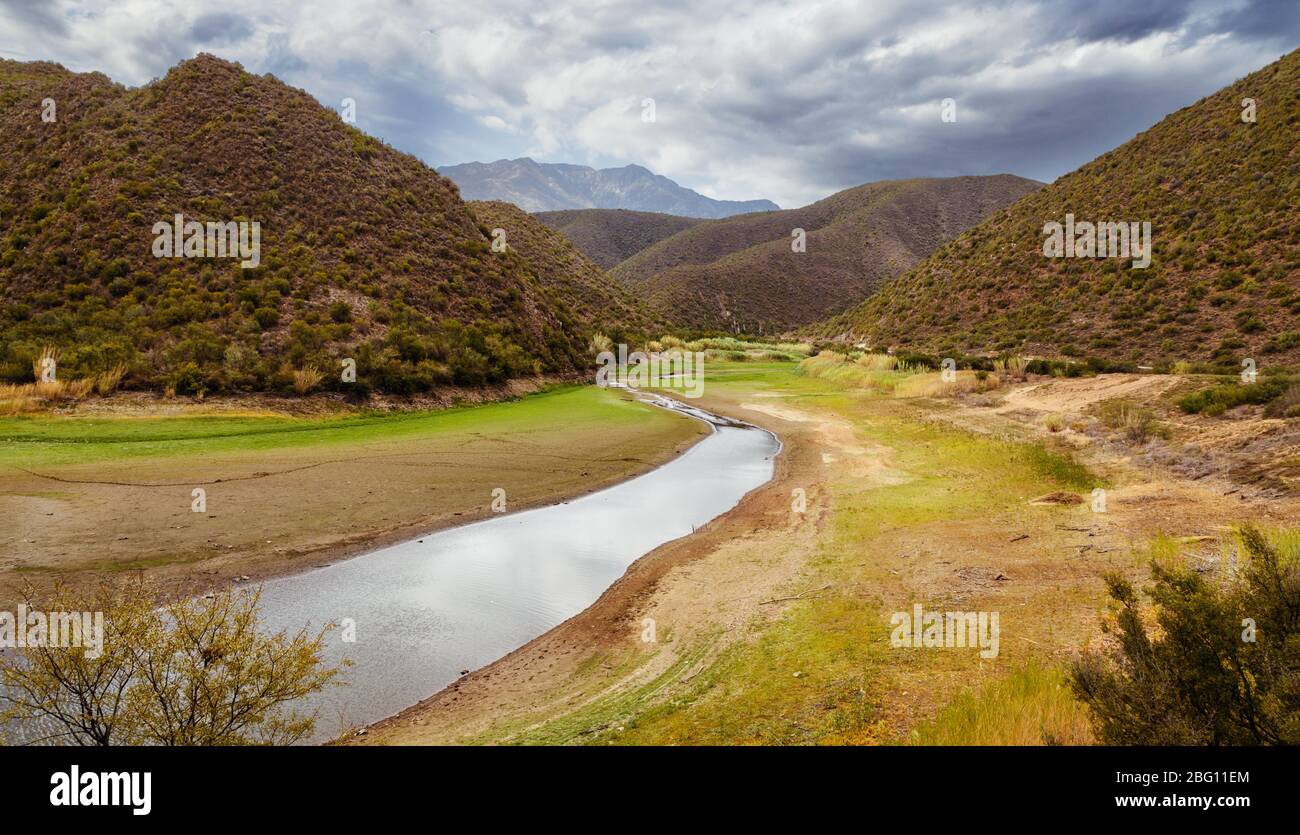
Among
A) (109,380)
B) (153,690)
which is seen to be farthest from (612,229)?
(153,690)

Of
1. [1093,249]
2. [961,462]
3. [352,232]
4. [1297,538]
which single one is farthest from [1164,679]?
[1093,249]

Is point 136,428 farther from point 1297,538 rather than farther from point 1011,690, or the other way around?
point 1297,538

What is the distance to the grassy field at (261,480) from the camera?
9812 mm

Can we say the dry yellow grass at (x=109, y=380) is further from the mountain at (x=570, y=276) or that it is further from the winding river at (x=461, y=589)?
the mountain at (x=570, y=276)

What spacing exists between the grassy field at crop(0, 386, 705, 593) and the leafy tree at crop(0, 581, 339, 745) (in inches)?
155

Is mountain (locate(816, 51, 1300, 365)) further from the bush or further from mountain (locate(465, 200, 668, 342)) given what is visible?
mountain (locate(465, 200, 668, 342))

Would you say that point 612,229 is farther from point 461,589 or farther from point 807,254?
point 461,589

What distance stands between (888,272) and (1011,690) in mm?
116897

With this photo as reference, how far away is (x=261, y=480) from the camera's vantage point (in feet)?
45.5

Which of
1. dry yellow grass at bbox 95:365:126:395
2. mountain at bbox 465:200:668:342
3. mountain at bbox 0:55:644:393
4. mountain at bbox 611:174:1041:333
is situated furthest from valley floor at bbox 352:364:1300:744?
mountain at bbox 611:174:1041:333

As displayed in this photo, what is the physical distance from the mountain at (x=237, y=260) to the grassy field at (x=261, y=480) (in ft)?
18.3

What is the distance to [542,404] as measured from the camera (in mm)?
29594

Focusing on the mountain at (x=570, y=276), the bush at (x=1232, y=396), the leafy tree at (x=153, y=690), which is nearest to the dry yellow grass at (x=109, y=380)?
the leafy tree at (x=153, y=690)

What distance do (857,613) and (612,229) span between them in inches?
6317
